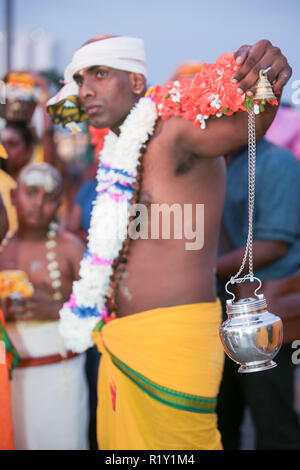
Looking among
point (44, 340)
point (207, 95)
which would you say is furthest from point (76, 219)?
point (207, 95)

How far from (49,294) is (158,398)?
3.38 ft

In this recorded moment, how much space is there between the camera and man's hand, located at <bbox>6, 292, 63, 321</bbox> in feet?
9.28

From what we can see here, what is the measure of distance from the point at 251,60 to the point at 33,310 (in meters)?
1.73

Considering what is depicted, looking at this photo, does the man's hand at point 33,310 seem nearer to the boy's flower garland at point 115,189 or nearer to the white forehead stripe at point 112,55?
the boy's flower garland at point 115,189

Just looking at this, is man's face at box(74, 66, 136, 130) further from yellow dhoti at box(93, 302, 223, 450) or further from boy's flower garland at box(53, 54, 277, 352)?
yellow dhoti at box(93, 302, 223, 450)

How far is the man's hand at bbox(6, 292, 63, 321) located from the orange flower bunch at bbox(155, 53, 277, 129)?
1.28 metres

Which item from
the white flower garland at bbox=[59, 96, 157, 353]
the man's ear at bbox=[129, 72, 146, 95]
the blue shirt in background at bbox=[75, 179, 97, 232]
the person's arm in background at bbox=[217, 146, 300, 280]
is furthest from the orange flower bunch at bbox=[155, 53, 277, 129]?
the blue shirt in background at bbox=[75, 179, 97, 232]

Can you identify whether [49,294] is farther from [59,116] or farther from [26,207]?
[59,116]

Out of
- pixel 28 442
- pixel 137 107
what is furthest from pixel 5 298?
pixel 137 107

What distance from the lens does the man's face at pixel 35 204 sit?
300cm

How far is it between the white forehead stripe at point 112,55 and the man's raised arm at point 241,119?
1.27ft

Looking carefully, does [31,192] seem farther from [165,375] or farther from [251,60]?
[251,60]

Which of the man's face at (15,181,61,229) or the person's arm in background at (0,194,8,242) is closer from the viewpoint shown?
the person's arm in background at (0,194,8,242)

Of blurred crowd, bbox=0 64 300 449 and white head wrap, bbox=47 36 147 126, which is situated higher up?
white head wrap, bbox=47 36 147 126
